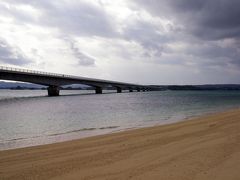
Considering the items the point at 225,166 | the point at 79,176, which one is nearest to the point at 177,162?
the point at 225,166

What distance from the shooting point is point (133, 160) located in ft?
29.3

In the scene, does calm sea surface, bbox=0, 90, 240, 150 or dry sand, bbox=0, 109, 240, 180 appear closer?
dry sand, bbox=0, 109, 240, 180

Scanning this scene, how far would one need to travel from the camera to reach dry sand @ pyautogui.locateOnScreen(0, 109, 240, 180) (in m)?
7.48

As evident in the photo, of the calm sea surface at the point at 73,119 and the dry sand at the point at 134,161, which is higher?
the dry sand at the point at 134,161

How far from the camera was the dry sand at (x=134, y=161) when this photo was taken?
7.48 metres

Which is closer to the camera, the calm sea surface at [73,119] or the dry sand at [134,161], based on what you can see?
the dry sand at [134,161]

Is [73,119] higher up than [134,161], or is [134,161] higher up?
[134,161]

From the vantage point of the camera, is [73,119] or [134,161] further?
[73,119]

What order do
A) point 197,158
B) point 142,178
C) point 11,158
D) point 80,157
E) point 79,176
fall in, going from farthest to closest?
point 11,158 → point 80,157 → point 197,158 → point 79,176 → point 142,178

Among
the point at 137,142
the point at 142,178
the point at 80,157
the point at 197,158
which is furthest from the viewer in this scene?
the point at 137,142

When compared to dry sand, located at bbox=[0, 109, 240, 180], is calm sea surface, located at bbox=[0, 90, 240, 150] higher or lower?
lower

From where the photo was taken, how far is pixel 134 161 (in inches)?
347

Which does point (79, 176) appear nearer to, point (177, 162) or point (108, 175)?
point (108, 175)

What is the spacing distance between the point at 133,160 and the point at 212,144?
12.5 feet
